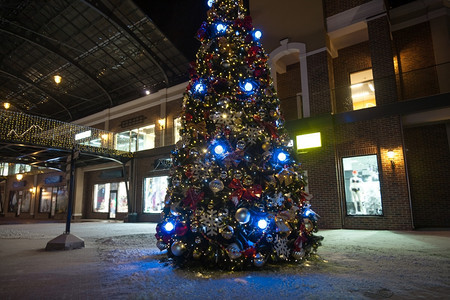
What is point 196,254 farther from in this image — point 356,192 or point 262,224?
point 356,192

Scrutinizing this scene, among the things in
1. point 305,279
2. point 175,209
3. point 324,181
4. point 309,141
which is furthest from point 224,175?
point 309,141

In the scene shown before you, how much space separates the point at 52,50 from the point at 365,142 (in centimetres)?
1966

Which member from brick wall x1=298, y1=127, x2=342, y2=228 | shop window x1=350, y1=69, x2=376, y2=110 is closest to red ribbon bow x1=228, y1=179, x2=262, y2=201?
brick wall x1=298, y1=127, x2=342, y2=228

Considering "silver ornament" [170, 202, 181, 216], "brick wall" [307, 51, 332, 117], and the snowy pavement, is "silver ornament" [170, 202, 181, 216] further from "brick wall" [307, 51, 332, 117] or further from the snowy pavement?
"brick wall" [307, 51, 332, 117]

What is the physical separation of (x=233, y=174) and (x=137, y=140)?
1635 cm

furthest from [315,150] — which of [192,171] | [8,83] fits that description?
[8,83]

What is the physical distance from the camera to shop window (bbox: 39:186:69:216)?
23891mm

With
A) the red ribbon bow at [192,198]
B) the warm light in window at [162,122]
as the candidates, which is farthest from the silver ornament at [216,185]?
the warm light in window at [162,122]

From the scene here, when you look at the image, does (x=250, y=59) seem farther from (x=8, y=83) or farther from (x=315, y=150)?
(x=8, y=83)

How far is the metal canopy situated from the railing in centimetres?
404

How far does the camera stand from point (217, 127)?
460 cm

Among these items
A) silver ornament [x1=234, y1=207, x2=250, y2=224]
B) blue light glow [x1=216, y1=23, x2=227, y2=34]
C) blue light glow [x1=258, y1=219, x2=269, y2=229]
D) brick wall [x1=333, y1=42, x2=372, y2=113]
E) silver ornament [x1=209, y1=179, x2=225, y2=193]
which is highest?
brick wall [x1=333, y1=42, x2=372, y2=113]

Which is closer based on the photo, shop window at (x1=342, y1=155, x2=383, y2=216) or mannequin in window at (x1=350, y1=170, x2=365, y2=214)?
shop window at (x1=342, y1=155, x2=383, y2=216)

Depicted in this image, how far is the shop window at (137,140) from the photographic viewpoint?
19328 millimetres
